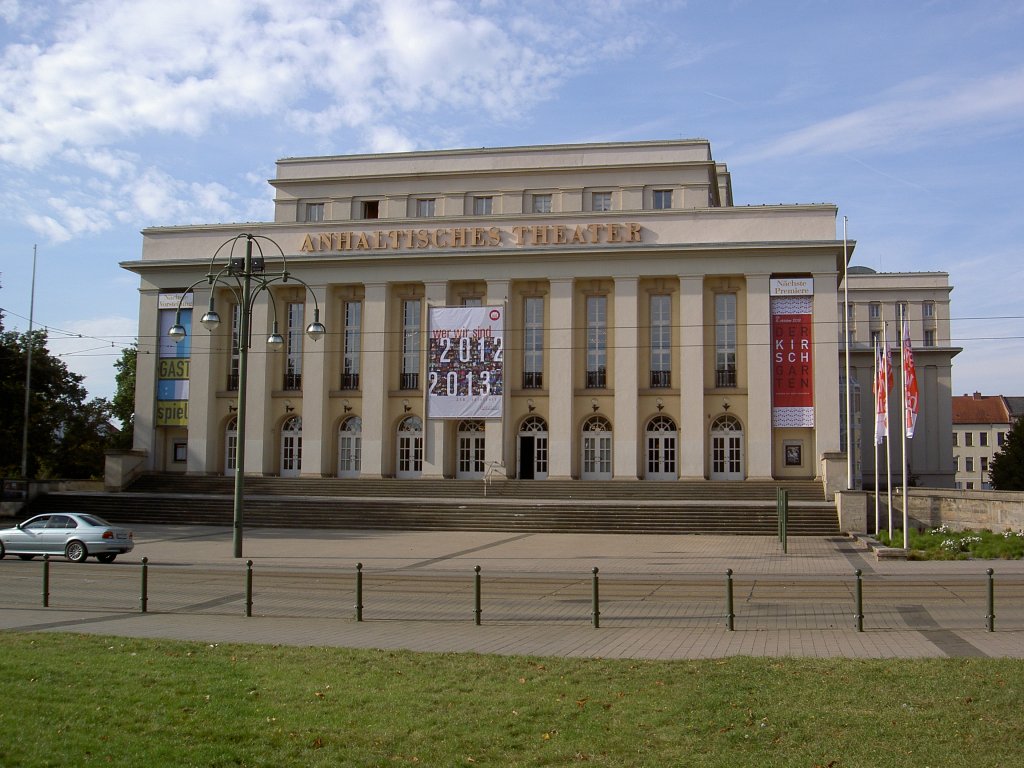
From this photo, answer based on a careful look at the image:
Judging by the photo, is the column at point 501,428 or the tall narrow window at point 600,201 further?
the tall narrow window at point 600,201

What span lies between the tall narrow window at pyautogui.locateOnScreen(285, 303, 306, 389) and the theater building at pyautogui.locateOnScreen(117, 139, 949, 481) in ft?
0.45

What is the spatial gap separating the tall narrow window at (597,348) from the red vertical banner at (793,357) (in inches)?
337

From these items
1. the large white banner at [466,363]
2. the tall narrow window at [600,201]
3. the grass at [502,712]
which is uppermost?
the tall narrow window at [600,201]

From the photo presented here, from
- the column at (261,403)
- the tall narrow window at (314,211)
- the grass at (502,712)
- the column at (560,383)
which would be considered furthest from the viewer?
the tall narrow window at (314,211)

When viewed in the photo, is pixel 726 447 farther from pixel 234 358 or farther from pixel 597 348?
pixel 234 358

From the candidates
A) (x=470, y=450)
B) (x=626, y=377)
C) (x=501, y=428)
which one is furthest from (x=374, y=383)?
(x=626, y=377)

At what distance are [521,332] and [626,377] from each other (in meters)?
6.21

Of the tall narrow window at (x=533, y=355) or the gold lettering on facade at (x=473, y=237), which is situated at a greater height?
the gold lettering on facade at (x=473, y=237)

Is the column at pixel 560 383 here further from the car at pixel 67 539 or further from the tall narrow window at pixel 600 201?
the car at pixel 67 539

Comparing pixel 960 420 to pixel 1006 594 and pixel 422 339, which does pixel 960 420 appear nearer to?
pixel 422 339

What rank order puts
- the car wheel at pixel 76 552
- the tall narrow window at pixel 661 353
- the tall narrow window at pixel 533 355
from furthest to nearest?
1. the tall narrow window at pixel 533 355
2. the tall narrow window at pixel 661 353
3. the car wheel at pixel 76 552

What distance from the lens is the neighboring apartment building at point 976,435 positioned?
110688 mm

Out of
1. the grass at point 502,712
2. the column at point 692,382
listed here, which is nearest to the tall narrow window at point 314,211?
the column at point 692,382

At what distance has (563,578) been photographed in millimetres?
22484
